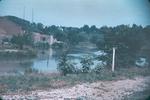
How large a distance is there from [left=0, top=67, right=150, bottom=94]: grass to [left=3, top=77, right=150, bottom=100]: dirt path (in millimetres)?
53

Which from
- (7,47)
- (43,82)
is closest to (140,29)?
(43,82)

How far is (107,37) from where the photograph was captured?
368cm

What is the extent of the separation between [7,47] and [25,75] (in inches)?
14.2

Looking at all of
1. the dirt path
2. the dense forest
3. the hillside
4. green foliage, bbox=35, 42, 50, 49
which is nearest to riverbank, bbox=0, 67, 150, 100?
the dirt path

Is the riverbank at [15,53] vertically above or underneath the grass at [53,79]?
above

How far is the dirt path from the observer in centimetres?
351

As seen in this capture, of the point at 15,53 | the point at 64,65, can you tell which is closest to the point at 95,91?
the point at 64,65

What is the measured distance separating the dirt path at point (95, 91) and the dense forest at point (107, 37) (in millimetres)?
249

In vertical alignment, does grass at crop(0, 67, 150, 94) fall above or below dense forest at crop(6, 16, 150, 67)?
below

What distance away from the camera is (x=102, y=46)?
3695 millimetres

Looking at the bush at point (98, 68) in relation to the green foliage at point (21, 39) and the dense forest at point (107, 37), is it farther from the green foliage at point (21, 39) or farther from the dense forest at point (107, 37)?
the green foliage at point (21, 39)

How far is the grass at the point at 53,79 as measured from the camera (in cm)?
351

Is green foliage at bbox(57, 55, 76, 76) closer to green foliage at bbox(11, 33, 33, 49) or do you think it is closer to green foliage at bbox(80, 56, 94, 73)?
green foliage at bbox(80, 56, 94, 73)

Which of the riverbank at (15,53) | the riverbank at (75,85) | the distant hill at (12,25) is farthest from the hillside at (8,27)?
the riverbank at (75,85)
